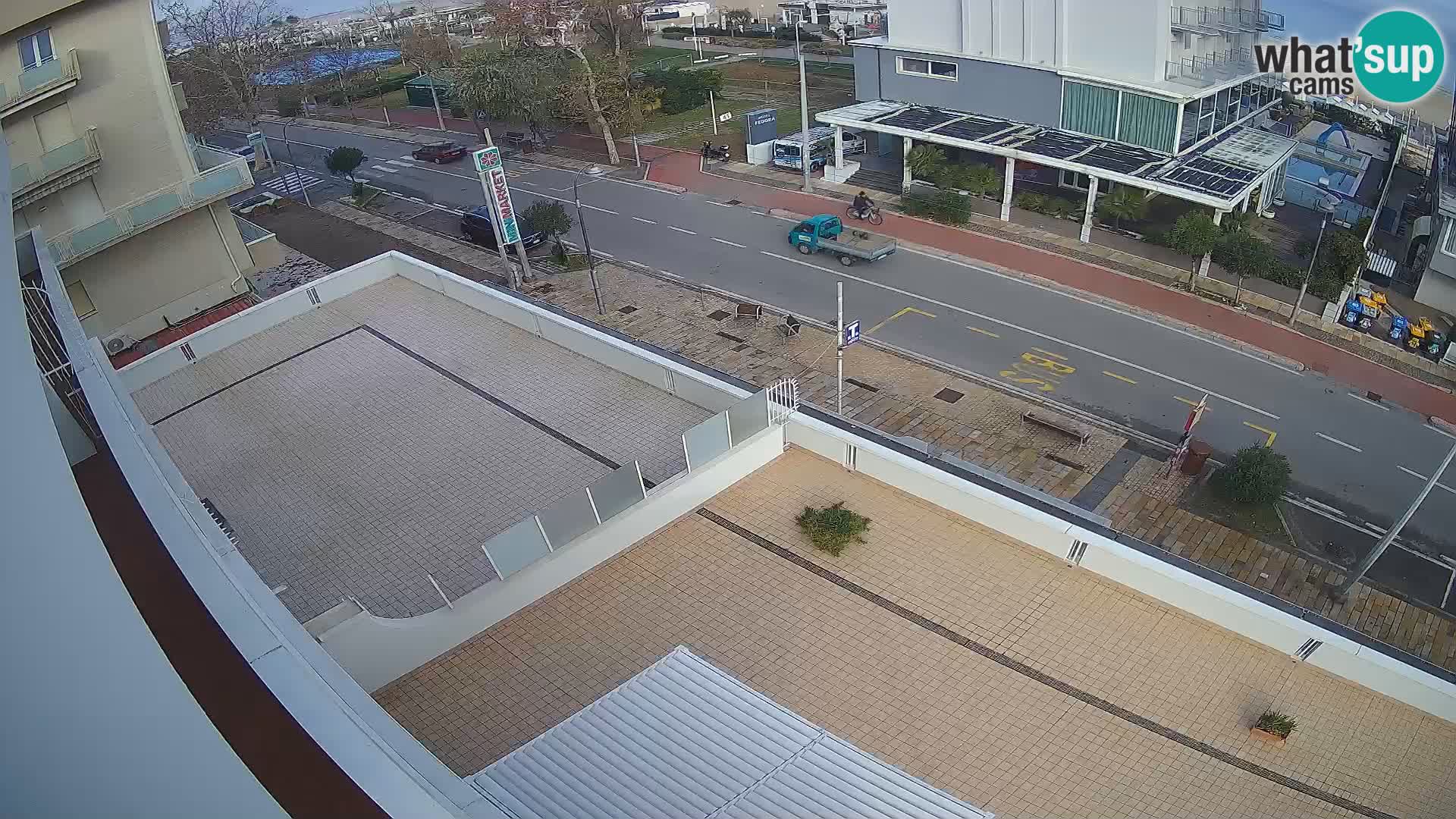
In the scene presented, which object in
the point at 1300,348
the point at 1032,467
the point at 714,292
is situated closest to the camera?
the point at 1032,467

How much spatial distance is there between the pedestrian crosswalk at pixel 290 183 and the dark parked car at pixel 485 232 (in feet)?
44.6

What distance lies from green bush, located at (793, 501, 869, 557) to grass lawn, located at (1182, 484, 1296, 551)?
10118mm

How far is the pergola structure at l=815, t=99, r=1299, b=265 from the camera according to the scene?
27016 millimetres

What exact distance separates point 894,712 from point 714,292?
66.0 feet

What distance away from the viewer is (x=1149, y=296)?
26.4 m

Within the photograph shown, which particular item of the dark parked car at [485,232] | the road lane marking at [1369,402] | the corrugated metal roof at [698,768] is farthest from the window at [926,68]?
the corrugated metal roof at [698,768]

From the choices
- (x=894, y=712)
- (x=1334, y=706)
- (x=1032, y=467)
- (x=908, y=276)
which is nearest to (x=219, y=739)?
(x=894, y=712)

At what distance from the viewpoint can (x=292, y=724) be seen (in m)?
7.45

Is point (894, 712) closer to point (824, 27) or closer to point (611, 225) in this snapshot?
point (611, 225)

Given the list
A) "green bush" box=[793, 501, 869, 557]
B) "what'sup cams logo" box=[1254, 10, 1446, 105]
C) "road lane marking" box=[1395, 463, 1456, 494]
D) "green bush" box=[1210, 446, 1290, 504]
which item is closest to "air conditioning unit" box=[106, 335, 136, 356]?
"green bush" box=[793, 501, 869, 557]

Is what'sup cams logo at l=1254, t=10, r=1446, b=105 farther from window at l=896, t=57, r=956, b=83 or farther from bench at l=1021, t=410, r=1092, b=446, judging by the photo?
bench at l=1021, t=410, r=1092, b=446

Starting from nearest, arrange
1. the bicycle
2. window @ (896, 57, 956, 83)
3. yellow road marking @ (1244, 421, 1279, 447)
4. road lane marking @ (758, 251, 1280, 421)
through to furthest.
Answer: yellow road marking @ (1244, 421, 1279, 447)
road lane marking @ (758, 251, 1280, 421)
the bicycle
window @ (896, 57, 956, 83)

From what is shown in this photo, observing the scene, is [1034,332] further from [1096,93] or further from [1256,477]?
[1096,93]

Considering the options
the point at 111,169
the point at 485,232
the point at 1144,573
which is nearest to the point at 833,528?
the point at 1144,573
